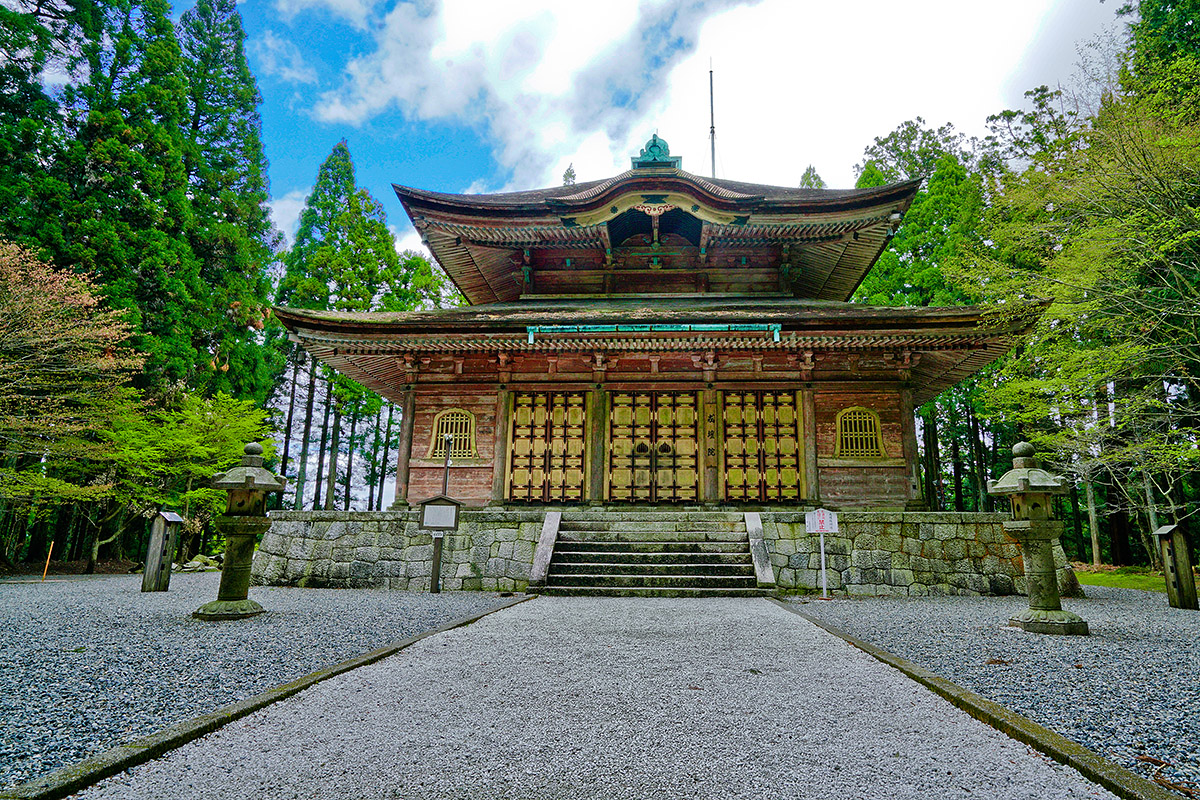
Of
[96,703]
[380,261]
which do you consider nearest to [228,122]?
[380,261]

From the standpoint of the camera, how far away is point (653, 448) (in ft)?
40.0

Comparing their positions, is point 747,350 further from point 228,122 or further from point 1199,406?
point 228,122

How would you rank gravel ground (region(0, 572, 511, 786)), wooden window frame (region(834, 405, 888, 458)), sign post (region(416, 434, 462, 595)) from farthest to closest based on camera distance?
1. wooden window frame (region(834, 405, 888, 458))
2. sign post (region(416, 434, 462, 595))
3. gravel ground (region(0, 572, 511, 786))

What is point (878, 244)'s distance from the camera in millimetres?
13398

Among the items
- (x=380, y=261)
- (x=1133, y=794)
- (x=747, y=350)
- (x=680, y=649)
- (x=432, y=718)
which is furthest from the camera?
(x=380, y=261)

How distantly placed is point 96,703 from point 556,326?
8.65 metres

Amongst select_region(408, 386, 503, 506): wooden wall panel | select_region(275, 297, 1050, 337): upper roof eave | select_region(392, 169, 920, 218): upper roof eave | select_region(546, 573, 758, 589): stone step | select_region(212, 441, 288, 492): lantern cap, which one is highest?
select_region(392, 169, 920, 218): upper roof eave

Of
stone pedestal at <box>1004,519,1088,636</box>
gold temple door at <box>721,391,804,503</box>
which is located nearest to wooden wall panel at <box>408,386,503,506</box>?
gold temple door at <box>721,391,804,503</box>

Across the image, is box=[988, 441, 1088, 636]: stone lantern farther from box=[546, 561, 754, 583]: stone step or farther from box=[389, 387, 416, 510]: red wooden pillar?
box=[389, 387, 416, 510]: red wooden pillar

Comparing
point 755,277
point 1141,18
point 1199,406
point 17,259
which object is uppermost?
point 1141,18

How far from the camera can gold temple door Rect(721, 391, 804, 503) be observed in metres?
11.9

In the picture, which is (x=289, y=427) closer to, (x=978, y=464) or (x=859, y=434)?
(x=859, y=434)

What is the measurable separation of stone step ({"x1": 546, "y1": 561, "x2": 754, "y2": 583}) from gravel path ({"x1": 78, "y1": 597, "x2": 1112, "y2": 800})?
433cm

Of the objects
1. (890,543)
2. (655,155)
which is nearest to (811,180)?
(655,155)
